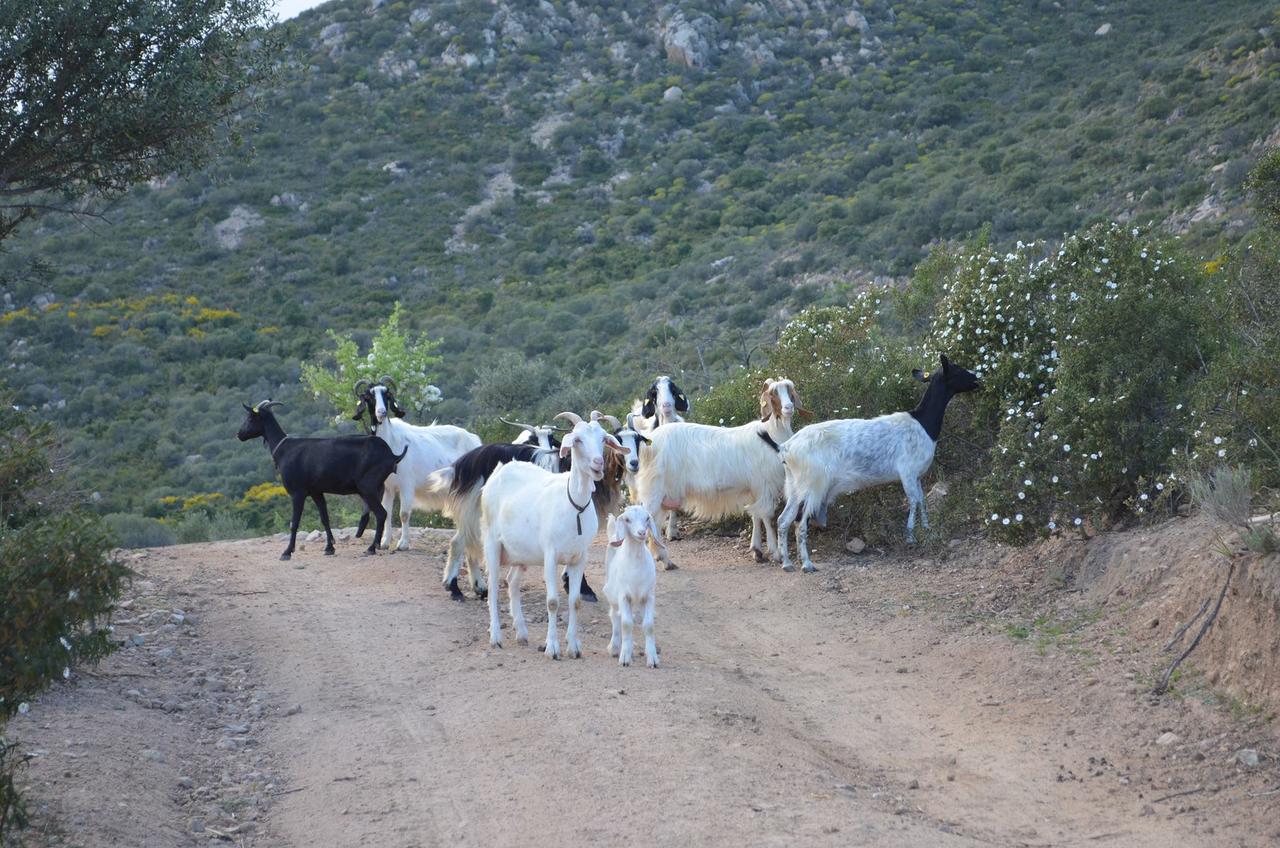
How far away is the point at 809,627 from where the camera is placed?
1088 centimetres

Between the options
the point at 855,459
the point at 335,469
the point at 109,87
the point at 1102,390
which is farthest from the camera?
the point at 335,469

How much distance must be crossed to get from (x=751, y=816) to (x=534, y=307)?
104 feet

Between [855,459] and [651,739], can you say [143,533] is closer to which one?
[855,459]

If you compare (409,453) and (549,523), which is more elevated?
(409,453)

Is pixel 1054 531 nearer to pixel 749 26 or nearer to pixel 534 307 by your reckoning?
pixel 534 307

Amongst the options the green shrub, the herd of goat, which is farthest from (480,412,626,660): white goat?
the green shrub

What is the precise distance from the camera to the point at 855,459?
13156 mm

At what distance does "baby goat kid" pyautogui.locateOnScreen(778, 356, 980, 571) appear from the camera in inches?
516

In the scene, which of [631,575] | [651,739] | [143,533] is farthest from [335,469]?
[143,533]

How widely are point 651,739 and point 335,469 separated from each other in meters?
7.89

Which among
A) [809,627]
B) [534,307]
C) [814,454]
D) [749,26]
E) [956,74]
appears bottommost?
[809,627]

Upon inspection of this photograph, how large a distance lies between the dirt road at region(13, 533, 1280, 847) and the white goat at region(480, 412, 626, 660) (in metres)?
0.37

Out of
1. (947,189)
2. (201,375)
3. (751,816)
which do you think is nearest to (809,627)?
(751,816)

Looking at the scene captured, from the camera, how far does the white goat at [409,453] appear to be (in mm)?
14742
